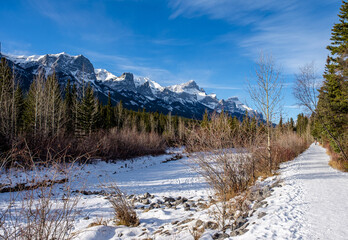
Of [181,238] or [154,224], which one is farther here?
[154,224]

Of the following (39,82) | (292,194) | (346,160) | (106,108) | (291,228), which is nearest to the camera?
(291,228)

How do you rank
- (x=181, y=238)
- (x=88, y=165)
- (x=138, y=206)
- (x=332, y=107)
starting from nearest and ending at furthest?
1. (x=181, y=238)
2. (x=138, y=206)
3. (x=332, y=107)
4. (x=88, y=165)

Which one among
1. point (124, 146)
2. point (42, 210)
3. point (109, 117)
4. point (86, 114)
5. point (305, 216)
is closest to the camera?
point (42, 210)

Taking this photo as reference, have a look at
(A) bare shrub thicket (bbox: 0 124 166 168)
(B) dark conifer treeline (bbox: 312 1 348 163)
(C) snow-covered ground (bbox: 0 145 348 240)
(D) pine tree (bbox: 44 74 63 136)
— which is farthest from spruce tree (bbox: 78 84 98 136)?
(B) dark conifer treeline (bbox: 312 1 348 163)

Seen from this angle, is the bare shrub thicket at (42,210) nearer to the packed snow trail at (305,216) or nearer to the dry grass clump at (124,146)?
the packed snow trail at (305,216)

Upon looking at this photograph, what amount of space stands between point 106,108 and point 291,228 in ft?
176

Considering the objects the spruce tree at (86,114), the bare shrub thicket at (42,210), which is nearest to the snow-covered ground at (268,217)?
the bare shrub thicket at (42,210)

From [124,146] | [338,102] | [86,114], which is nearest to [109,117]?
[86,114]

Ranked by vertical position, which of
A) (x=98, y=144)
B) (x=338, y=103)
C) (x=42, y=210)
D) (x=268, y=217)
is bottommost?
(x=268, y=217)

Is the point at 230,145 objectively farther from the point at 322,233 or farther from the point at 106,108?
the point at 106,108

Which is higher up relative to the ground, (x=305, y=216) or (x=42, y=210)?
(x=42, y=210)

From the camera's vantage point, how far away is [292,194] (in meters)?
6.45

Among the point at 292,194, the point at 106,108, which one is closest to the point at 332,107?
the point at 292,194

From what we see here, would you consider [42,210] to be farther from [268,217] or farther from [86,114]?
[86,114]
